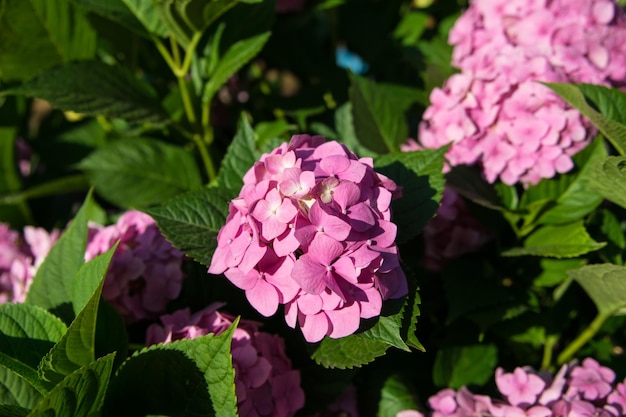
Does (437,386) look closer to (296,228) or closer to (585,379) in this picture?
(585,379)

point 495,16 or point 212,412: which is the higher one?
point 495,16

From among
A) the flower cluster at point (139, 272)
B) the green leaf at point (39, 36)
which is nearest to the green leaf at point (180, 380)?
the flower cluster at point (139, 272)

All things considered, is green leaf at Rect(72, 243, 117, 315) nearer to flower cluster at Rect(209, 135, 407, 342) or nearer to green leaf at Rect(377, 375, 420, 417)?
flower cluster at Rect(209, 135, 407, 342)

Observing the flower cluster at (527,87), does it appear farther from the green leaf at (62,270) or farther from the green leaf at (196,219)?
the green leaf at (62,270)

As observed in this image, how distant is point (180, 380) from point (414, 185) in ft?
1.39

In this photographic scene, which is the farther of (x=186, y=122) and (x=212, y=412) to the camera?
(x=186, y=122)

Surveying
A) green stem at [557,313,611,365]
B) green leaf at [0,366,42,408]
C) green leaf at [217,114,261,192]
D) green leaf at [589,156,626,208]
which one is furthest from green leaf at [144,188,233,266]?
green stem at [557,313,611,365]

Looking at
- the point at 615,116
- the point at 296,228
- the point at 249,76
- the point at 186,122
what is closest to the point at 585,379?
the point at 615,116

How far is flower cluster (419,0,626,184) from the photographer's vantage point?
4.01 ft

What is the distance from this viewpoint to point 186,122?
1506 millimetres

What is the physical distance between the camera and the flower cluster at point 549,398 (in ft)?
3.44

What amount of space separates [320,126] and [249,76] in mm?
619

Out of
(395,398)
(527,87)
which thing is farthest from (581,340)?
(527,87)

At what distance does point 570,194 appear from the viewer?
4.16 ft
